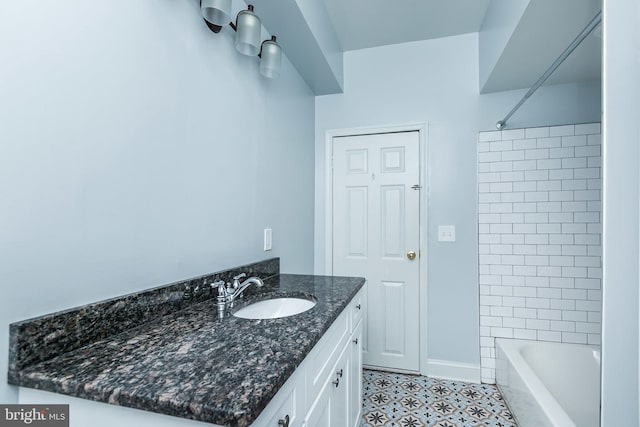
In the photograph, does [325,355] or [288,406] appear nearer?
[288,406]

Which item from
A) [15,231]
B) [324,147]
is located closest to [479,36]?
[324,147]

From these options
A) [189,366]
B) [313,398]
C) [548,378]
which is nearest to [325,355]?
[313,398]

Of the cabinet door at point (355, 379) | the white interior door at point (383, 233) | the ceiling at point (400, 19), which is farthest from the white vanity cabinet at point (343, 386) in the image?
the ceiling at point (400, 19)

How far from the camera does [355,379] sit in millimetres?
1617

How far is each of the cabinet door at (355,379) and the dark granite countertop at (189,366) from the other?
604 millimetres

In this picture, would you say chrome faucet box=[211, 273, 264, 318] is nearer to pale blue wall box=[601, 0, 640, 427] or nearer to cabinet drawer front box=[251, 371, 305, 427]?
cabinet drawer front box=[251, 371, 305, 427]

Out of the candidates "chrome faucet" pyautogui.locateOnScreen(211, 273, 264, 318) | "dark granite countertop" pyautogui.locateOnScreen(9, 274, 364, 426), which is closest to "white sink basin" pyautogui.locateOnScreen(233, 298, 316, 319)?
"chrome faucet" pyautogui.locateOnScreen(211, 273, 264, 318)

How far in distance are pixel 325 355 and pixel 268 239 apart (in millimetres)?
892

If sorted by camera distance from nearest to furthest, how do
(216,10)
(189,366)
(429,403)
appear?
(189,366), (216,10), (429,403)

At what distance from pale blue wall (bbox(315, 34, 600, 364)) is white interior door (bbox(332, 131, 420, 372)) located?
135mm

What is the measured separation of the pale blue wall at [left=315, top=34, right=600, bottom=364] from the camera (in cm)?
235

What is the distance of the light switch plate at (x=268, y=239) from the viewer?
1.83m

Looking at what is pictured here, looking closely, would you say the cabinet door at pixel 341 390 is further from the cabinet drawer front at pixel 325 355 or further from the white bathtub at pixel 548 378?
the white bathtub at pixel 548 378

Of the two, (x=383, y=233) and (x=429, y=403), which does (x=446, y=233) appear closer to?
(x=383, y=233)
